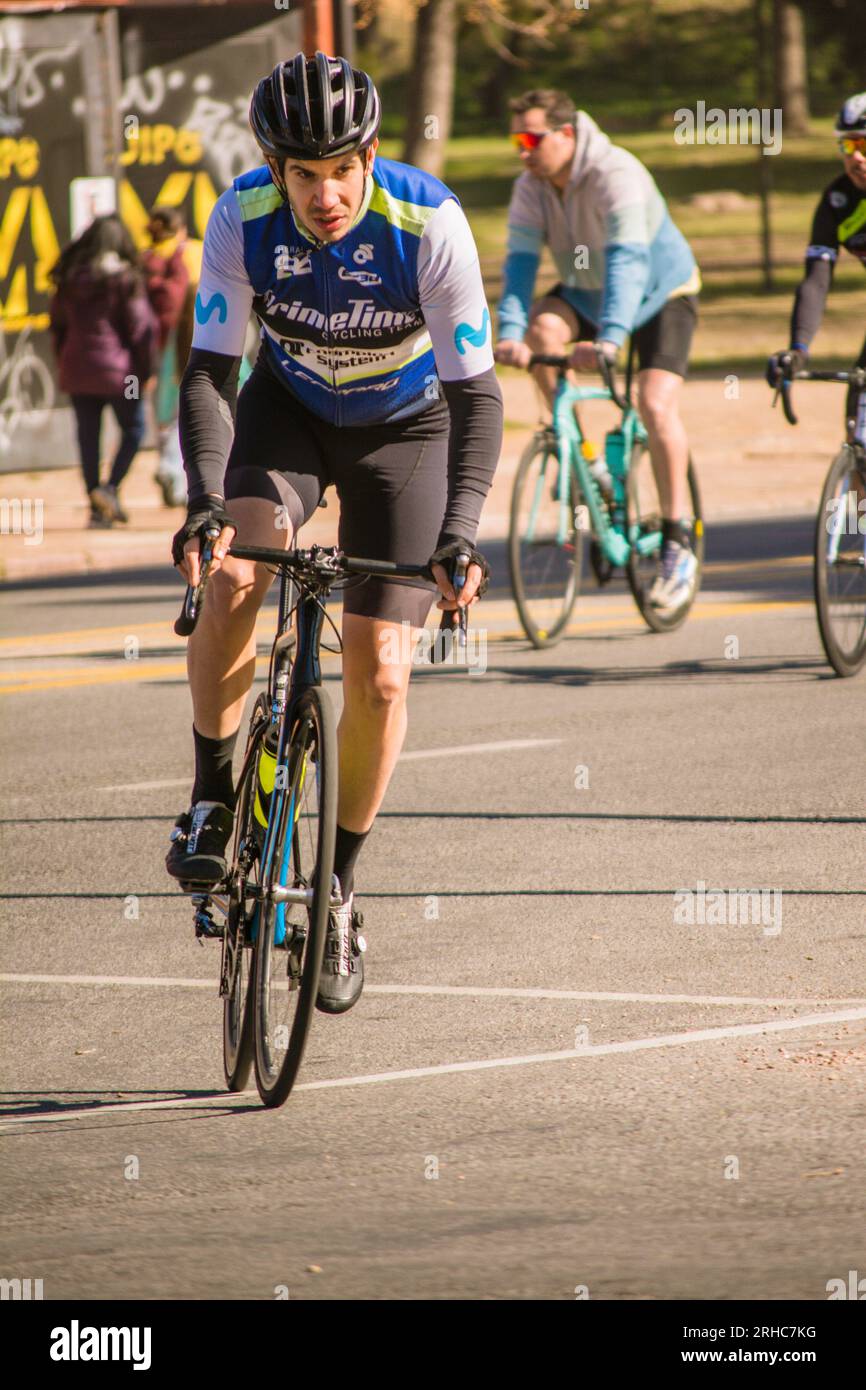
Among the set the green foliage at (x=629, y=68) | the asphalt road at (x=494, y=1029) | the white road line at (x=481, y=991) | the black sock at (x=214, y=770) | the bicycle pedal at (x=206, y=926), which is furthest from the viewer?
the green foliage at (x=629, y=68)

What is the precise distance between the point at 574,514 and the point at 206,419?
216 inches

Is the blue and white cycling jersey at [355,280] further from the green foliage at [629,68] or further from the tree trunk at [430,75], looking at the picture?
the green foliage at [629,68]

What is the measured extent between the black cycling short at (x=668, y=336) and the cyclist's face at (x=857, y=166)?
1214 mm

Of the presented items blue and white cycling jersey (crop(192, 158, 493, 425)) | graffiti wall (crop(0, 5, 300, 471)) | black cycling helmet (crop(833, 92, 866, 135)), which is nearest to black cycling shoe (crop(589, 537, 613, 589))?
black cycling helmet (crop(833, 92, 866, 135))

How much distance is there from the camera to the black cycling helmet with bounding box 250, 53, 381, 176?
491cm

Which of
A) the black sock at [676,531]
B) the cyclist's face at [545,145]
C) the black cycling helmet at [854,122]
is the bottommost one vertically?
the black sock at [676,531]

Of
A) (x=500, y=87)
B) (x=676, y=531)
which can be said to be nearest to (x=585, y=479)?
(x=676, y=531)

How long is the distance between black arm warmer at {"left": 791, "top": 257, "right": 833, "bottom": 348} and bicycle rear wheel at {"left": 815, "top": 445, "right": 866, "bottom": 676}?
1.65 feet

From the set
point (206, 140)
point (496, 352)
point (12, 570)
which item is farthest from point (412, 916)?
point (206, 140)

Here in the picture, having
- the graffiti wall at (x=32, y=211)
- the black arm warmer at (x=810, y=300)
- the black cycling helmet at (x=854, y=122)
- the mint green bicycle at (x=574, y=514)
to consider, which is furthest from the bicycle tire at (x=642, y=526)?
the graffiti wall at (x=32, y=211)

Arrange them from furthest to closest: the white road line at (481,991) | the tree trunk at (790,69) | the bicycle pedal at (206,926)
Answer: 1. the tree trunk at (790,69)
2. the white road line at (481,991)
3. the bicycle pedal at (206,926)

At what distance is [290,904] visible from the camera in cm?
509

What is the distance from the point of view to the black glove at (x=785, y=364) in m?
9.11

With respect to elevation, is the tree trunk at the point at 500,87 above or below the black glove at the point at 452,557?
above
